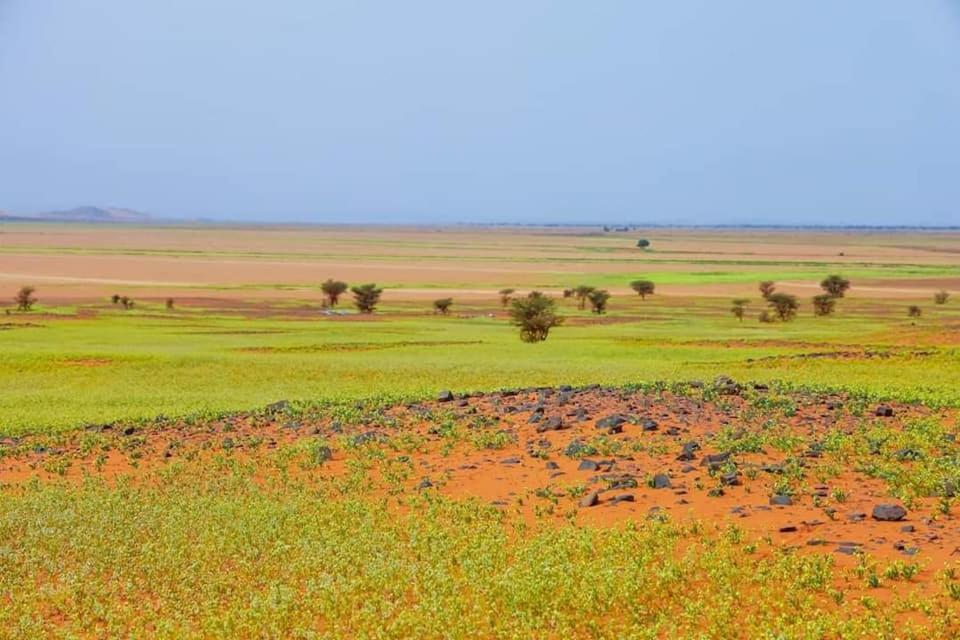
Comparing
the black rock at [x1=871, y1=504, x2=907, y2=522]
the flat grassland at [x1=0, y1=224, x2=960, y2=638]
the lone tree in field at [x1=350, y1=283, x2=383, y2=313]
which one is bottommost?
the lone tree in field at [x1=350, y1=283, x2=383, y2=313]

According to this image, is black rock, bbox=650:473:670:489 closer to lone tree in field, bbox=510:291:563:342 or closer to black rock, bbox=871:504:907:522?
black rock, bbox=871:504:907:522

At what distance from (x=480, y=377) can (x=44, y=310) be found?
168 feet

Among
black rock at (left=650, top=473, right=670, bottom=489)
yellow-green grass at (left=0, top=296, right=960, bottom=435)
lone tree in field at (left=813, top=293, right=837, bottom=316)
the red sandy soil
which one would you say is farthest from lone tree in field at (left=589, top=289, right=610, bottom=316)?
black rock at (left=650, top=473, right=670, bottom=489)

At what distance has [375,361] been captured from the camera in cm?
3834

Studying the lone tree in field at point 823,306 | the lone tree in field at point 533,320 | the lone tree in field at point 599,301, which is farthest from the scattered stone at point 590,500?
the lone tree in field at point 823,306

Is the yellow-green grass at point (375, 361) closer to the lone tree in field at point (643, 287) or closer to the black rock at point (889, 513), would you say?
the black rock at point (889, 513)

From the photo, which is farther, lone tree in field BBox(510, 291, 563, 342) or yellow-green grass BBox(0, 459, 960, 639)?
lone tree in field BBox(510, 291, 563, 342)

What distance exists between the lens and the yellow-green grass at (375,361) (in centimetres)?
2769

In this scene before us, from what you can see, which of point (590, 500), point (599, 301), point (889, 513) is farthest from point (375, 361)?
point (599, 301)

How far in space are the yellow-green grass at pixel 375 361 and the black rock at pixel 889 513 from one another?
10466 millimetres

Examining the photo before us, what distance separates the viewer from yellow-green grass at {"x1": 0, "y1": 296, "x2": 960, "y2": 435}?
27.7 m

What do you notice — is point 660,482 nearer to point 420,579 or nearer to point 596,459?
point 596,459

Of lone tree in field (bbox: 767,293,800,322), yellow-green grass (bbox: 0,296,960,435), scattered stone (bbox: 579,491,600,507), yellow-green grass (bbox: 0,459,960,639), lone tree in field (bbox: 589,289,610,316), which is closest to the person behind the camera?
yellow-green grass (bbox: 0,459,960,639)

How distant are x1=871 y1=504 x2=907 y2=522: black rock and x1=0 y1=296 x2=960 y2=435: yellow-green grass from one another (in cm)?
1047
